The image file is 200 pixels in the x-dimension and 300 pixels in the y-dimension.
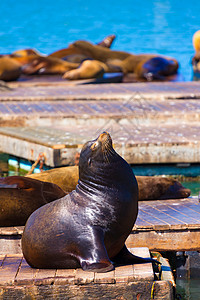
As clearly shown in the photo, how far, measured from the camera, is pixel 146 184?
7.00 meters

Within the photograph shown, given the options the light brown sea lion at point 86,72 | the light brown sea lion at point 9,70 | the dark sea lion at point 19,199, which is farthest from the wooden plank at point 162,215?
the light brown sea lion at point 86,72

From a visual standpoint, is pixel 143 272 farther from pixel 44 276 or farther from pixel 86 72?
pixel 86 72

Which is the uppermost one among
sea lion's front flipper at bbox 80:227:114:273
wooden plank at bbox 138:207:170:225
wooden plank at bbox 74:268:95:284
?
sea lion's front flipper at bbox 80:227:114:273

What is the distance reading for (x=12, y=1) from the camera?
86.0 meters

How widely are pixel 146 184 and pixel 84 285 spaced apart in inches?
107

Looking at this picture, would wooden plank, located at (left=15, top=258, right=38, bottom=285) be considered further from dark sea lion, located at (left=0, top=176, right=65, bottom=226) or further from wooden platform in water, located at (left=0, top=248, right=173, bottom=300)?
dark sea lion, located at (left=0, top=176, right=65, bottom=226)

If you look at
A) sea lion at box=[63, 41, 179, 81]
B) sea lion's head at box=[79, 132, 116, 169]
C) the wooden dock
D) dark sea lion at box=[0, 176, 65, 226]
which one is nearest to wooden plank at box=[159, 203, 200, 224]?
dark sea lion at box=[0, 176, 65, 226]

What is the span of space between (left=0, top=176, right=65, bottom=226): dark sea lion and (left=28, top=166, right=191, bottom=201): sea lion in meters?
0.97

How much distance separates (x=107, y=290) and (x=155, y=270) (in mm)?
506

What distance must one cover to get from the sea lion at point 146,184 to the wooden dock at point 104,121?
179cm

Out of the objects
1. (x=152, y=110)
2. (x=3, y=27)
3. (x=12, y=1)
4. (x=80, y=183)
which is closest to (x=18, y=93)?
(x=152, y=110)

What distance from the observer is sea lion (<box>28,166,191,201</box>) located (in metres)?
6.93

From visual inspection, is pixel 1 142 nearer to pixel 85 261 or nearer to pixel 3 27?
pixel 85 261

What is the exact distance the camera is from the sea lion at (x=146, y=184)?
6930mm
